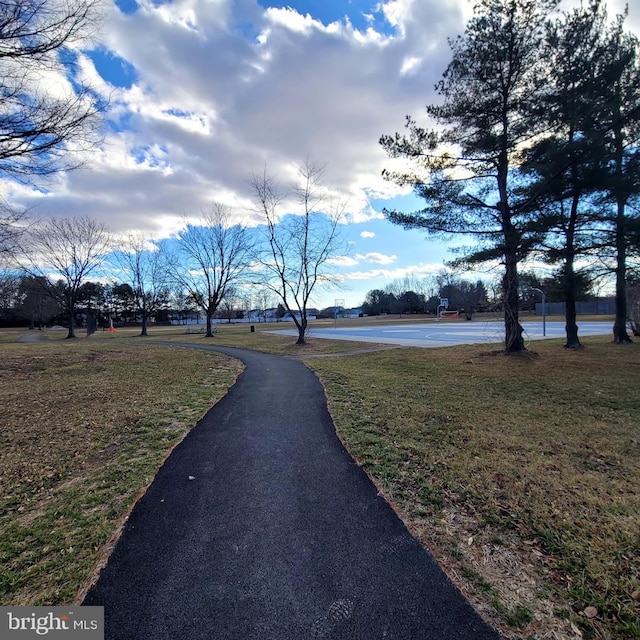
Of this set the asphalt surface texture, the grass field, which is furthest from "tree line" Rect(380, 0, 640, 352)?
the asphalt surface texture

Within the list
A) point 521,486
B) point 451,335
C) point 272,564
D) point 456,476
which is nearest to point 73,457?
point 272,564

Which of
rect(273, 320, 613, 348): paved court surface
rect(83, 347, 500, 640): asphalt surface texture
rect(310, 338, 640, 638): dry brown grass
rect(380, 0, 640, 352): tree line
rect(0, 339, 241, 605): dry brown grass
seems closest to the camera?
rect(83, 347, 500, 640): asphalt surface texture

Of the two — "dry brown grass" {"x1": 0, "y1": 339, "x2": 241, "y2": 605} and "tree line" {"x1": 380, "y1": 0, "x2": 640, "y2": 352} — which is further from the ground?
"tree line" {"x1": 380, "y1": 0, "x2": 640, "y2": 352}

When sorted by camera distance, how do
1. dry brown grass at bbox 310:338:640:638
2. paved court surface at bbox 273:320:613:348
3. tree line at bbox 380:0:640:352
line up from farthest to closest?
paved court surface at bbox 273:320:613:348
tree line at bbox 380:0:640:352
dry brown grass at bbox 310:338:640:638

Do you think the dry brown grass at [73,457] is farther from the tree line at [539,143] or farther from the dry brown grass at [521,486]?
the tree line at [539,143]

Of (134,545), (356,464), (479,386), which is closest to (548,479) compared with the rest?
(356,464)

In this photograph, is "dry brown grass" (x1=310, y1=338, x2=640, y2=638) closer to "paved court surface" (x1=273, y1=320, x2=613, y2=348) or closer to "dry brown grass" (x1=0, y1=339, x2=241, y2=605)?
"dry brown grass" (x1=0, y1=339, x2=241, y2=605)

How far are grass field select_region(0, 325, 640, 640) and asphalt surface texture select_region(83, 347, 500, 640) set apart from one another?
225 millimetres

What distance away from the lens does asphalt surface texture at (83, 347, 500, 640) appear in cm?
180

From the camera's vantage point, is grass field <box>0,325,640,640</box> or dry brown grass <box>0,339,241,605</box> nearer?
grass field <box>0,325,640,640</box>

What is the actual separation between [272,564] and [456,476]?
2142 millimetres

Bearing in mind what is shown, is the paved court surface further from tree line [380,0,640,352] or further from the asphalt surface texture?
the asphalt surface texture

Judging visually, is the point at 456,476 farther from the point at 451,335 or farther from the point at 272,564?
the point at 451,335

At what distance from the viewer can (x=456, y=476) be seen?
3.51 metres
